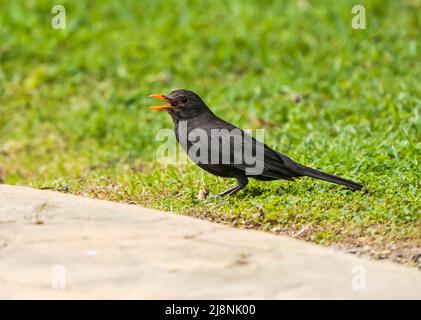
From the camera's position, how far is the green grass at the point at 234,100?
6.64 meters

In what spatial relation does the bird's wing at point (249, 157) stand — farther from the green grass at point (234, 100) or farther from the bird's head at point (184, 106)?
the bird's head at point (184, 106)

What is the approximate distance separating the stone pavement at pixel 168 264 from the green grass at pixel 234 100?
744 mm

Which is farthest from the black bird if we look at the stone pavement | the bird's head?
the stone pavement

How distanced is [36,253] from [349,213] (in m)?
2.37

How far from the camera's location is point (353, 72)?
1118cm

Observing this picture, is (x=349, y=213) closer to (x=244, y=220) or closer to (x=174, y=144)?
(x=244, y=220)

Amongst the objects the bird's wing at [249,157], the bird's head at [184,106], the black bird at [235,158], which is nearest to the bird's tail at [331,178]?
the black bird at [235,158]

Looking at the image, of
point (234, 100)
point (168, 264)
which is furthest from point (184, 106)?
point (234, 100)

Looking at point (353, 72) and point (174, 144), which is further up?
point (353, 72)

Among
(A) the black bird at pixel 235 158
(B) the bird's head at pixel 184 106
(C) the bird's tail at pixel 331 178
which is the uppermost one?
(B) the bird's head at pixel 184 106

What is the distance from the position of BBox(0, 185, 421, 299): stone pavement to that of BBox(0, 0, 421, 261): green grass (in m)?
0.74

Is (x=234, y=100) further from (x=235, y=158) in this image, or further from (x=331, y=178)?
(x=331, y=178)
